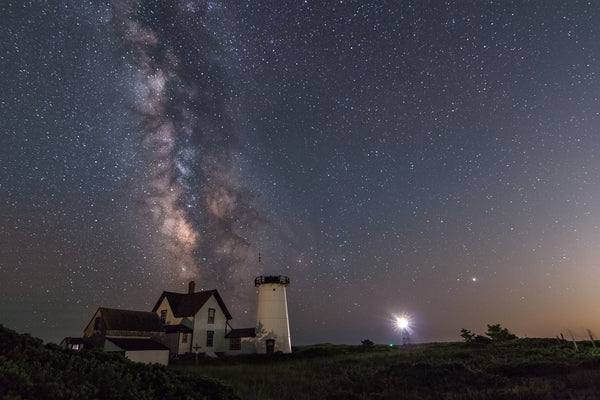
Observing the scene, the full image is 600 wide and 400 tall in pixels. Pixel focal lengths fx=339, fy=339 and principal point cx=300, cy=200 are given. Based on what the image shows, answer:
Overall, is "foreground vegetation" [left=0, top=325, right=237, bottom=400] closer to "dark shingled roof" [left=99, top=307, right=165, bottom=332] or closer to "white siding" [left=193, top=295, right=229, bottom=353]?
"dark shingled roof" [left=99, top=307, right=165, bottom=332]

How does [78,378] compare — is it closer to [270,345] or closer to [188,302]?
[270,345]

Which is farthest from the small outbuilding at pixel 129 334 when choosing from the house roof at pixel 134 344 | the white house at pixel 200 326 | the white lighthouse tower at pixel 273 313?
the white lighthouse tower at pixel 273 313

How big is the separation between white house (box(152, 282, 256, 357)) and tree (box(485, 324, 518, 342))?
2965cm

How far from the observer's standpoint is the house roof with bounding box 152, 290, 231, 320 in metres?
40.0

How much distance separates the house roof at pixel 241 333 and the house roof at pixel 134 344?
33.7ft

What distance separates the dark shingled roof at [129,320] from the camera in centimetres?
3312

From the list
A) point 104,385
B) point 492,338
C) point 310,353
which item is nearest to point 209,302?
point 310,353

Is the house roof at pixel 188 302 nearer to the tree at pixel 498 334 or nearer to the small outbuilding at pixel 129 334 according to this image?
the small outbuilding at pixel 129 334

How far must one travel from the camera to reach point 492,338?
139 feet

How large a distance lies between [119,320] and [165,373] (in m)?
32.4

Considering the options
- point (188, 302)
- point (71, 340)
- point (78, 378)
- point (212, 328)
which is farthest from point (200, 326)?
point (78, 378)

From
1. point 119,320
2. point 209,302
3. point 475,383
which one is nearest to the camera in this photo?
point 475,383

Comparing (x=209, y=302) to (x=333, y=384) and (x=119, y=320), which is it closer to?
(x=119, y=320)

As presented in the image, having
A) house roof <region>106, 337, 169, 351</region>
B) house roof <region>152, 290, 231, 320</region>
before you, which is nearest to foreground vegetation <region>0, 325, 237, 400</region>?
house roof <region>106, 337, 169, 351</region>
